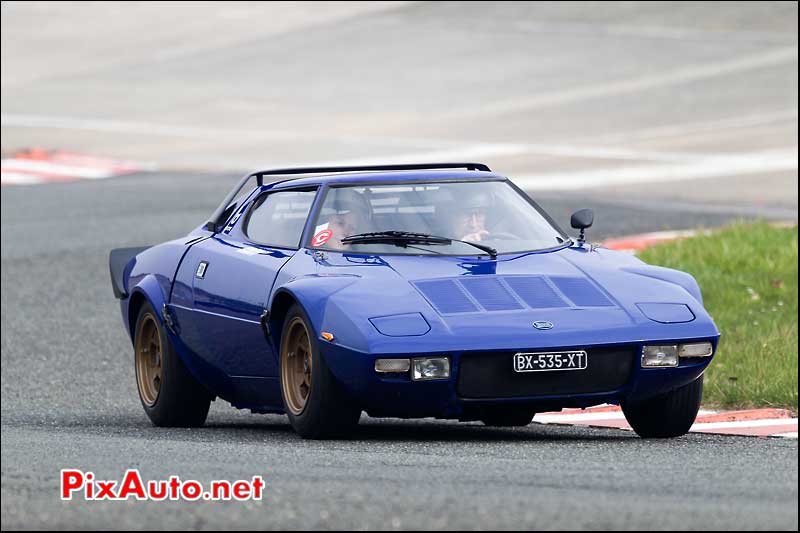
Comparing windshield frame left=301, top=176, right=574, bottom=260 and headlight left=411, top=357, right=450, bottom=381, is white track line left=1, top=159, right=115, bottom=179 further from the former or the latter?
headlight left=411, top=357, right=450, bottom=381

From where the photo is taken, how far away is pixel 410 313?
8.02 meters

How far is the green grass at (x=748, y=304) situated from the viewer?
1058 cm

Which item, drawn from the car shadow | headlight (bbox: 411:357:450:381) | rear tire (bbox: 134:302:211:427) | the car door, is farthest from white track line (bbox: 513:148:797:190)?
headlight (bbox: 411:357:450:381)

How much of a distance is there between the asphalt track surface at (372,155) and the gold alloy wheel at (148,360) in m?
0.22

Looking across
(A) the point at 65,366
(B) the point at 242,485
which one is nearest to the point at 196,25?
(A) the point at 65,366

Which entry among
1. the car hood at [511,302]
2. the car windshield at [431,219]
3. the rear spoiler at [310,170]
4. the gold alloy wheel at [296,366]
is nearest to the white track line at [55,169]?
the rear spoiler at [310,170]

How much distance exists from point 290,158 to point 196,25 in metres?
Result: 19.9

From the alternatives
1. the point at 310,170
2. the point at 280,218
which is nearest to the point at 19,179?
the point at 310,170

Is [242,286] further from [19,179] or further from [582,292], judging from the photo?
[19,179]

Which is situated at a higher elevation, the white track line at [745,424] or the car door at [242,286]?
the car door at [242,286]

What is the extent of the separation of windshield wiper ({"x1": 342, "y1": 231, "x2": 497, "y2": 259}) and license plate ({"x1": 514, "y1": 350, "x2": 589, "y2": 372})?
1.09 m

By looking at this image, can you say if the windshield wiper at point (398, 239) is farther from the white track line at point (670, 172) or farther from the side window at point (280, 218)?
the white track line at point (670, 172)

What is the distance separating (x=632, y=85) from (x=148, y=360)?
83.0 ft

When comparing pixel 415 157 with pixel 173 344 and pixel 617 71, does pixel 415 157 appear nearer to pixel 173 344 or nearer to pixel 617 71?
pixel 617 71
